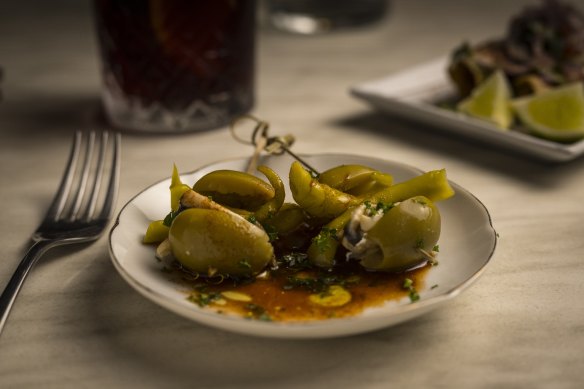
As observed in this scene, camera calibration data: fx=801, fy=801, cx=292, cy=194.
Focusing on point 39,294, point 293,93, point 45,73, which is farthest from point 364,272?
point 45,73

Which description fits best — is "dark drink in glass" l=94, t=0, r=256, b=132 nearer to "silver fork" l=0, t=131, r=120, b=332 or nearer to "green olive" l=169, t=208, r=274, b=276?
"silver fork" l=0, t=131, r=120, b=332

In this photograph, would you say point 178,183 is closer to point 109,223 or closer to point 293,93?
point 109,223

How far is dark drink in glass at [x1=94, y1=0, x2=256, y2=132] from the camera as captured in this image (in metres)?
1.65

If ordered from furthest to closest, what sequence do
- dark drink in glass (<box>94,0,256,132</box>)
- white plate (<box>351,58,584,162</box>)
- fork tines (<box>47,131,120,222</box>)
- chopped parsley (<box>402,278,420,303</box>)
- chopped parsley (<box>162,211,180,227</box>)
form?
dark drink in glass (<box>94,0,256,132</box>), white plate (<box>351,58,584,162</box>), fork tines (<box>47,131,120,222</box>), chopped parsley (<box>162,211,180,227</box>), chopped parsley (<box>402,278,420,303</box>)

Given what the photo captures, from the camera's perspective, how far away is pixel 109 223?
135cm

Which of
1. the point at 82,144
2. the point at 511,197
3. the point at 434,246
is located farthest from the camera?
the point at 82,144

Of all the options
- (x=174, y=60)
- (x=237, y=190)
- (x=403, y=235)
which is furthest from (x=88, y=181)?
(x=403, y=235)

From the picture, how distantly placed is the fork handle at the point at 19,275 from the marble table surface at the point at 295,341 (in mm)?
29

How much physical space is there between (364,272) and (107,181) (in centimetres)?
64

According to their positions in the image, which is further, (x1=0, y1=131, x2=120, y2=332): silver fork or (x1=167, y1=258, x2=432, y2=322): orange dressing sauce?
(x1=0, y1=131, x2=120, y2=332): silver fork

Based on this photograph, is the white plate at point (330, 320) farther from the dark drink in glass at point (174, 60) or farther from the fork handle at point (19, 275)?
the dark drink in glass at point (174, 60)

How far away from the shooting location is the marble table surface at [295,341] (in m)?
0.97

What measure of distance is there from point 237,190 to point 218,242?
0.14 metres

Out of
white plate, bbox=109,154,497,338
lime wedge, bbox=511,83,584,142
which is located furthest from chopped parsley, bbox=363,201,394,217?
lime wedge, bbox=511,83,584,142
